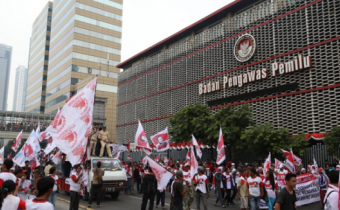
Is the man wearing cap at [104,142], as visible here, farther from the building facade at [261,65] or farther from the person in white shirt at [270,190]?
the building facade at [261,65]

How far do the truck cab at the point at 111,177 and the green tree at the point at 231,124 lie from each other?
942cm

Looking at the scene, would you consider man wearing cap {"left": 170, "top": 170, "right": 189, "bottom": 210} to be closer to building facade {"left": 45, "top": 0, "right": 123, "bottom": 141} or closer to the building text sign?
the building text sign

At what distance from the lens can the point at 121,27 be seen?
6247 centimetres

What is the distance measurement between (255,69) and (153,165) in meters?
18.6

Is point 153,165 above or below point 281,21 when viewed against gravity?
below

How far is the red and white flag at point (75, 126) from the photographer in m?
7.56

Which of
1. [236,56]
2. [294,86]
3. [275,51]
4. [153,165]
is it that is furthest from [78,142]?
[236,56]

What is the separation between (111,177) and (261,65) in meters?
16.0

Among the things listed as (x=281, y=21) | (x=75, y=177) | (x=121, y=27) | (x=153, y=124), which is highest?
(x=121, y=27)

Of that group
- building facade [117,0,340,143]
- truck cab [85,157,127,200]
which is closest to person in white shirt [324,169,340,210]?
truck cab [85,157,127,200]

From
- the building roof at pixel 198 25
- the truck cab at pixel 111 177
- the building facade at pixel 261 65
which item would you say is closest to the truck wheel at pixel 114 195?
the truck cab at pixel 111 177

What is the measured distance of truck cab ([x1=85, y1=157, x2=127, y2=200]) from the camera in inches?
533

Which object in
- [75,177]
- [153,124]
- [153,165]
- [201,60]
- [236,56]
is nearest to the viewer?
[153,165]

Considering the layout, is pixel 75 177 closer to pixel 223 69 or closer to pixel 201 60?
pixel 223 69
